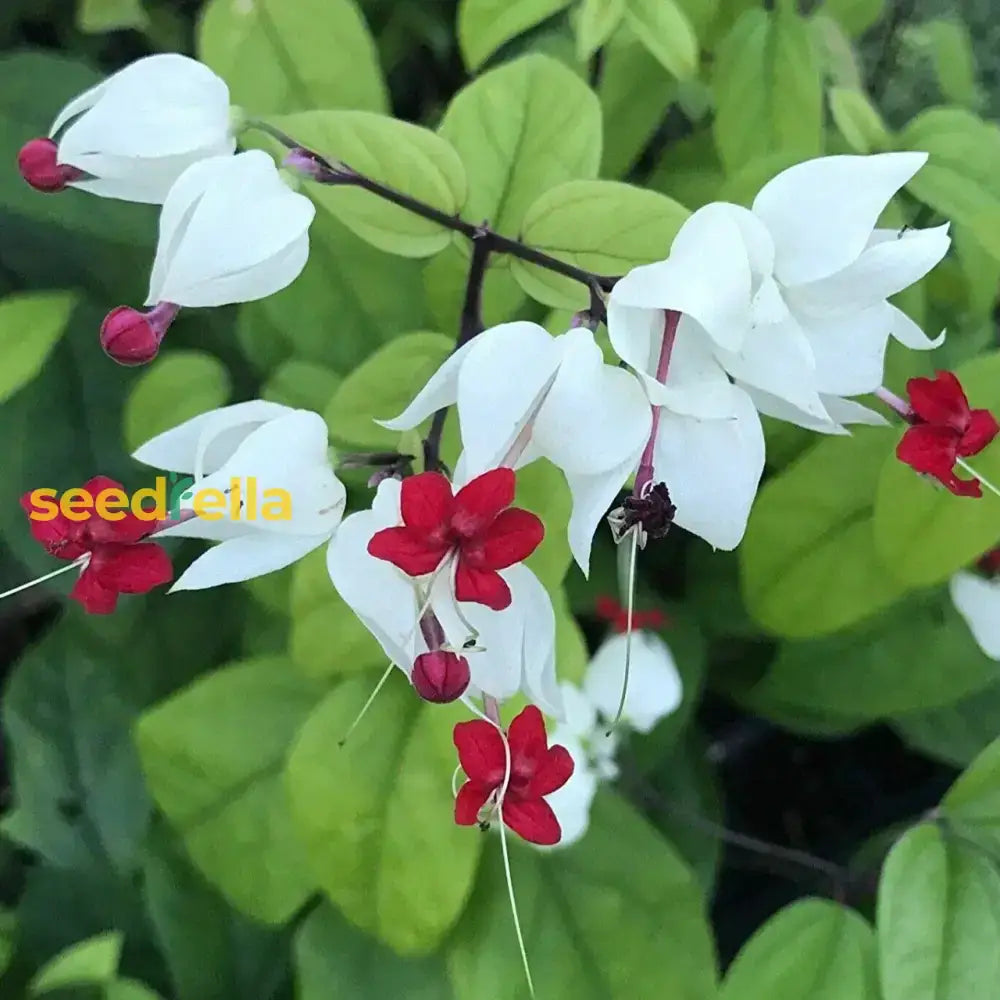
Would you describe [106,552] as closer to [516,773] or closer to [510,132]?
[516,773]

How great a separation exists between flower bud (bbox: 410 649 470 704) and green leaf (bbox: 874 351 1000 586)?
0.25m

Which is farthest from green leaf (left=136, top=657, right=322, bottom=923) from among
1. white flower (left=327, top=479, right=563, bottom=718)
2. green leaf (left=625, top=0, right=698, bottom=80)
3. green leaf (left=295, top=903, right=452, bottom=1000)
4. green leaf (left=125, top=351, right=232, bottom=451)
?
green leaf (left=625, top=0, right=698, bottom=80)

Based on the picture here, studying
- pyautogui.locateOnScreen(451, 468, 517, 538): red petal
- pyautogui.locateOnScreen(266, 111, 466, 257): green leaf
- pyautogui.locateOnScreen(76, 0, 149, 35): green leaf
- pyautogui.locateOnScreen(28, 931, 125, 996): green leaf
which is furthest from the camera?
pyautogui.locateOnScreen(76, 0, 149, 35): green leaf

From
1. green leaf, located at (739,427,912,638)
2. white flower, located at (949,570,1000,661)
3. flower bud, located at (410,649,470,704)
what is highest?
flower bud, located at (410,649,470,704)

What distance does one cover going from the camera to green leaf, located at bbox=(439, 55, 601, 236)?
1.54 feet

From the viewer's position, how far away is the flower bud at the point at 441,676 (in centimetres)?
30

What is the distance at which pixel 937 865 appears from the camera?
0.49 meters

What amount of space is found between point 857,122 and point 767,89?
0.05 metres

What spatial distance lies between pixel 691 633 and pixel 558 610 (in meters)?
0.21

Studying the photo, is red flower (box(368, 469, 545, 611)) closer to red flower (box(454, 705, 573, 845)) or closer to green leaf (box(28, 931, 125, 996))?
red flower (box(454, 705, 573, 845))

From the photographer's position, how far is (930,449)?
13.9 inches

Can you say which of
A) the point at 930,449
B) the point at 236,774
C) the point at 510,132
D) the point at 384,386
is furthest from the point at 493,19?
the point at 236,774

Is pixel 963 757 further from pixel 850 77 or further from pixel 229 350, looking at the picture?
pixel 229 350

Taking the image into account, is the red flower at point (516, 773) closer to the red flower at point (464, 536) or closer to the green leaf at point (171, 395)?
the red flower at point (464, 536)
